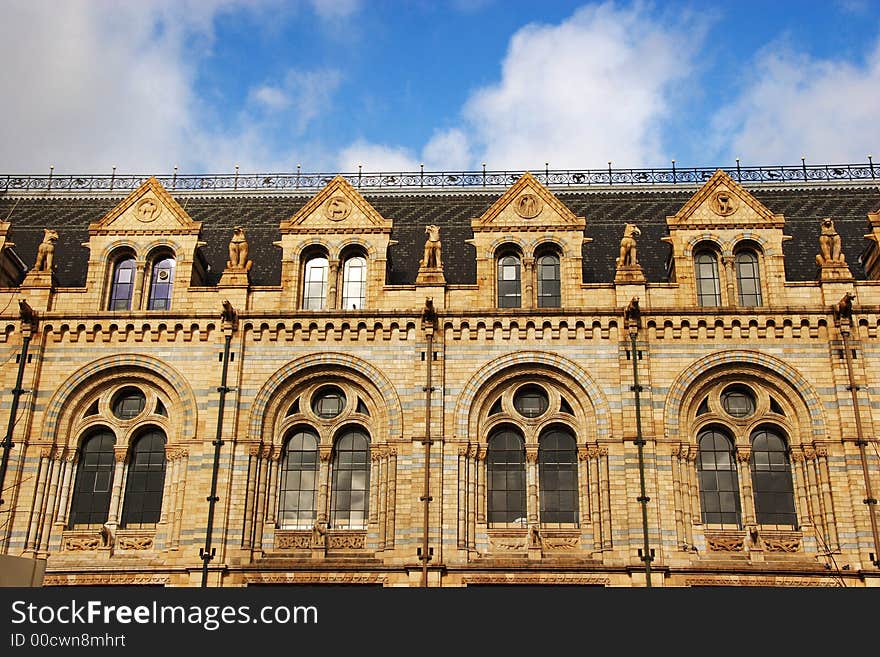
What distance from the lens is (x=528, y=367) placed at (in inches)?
1350

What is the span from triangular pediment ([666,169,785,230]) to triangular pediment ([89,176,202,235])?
663 inches

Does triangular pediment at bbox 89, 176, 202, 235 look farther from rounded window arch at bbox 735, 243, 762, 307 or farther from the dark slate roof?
rounded window arch at bbox 735, 243, 762, 307

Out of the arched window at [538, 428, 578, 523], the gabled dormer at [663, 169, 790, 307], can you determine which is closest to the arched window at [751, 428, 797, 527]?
the gabled dormer at [663, 169, 790, 307]

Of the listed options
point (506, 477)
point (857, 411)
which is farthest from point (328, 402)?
point (857, 411)

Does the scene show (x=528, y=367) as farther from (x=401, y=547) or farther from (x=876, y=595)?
(x=876, y=595)

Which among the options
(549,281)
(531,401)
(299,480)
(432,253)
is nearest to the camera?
(299,480)

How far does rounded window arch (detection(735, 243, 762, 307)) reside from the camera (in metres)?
35.5

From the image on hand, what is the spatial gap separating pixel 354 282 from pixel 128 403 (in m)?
8.47

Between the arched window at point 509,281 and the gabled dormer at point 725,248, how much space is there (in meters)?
5.24

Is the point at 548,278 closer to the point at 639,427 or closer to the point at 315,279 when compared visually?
the point at 639,427

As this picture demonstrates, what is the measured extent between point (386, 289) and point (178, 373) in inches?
288

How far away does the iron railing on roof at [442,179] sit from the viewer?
4462cm

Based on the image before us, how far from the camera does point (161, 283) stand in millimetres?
36781

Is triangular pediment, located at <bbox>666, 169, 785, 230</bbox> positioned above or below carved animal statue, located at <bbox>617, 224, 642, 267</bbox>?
above
